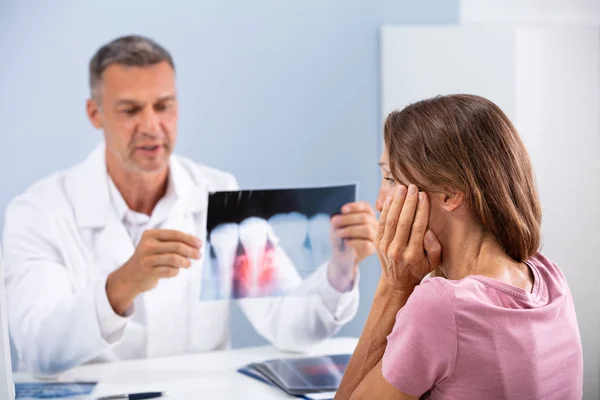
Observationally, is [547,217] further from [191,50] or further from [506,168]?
[506,168]

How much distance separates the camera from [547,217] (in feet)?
9.83

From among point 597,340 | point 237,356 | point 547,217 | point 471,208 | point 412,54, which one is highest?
point 412,54

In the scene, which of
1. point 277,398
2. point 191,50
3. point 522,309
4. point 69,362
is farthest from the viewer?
point 191,50

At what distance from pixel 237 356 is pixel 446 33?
167 cm

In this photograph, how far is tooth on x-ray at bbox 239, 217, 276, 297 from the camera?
2.26 metres

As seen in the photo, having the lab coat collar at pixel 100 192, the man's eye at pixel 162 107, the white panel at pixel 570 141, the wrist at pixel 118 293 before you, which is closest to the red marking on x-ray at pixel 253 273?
the wrist at pixel 118 293

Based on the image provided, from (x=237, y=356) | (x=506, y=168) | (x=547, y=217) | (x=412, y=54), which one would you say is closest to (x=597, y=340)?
(x=547, y=217)

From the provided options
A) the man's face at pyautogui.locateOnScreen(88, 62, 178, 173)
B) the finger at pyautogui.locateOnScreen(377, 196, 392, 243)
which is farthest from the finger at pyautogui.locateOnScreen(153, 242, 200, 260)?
the finger at pyautogui.locateOnScreen(377, 196, 392, 243)

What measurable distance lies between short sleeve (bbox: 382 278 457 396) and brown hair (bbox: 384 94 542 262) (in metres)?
0.19

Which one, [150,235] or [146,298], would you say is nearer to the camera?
[150,235]

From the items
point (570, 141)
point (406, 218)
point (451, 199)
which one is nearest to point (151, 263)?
point (406, 218)

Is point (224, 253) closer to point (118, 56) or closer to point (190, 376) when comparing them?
point (190, 376)

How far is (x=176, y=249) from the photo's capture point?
218 centimetres

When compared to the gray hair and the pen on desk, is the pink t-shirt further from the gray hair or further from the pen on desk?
the gray hair
